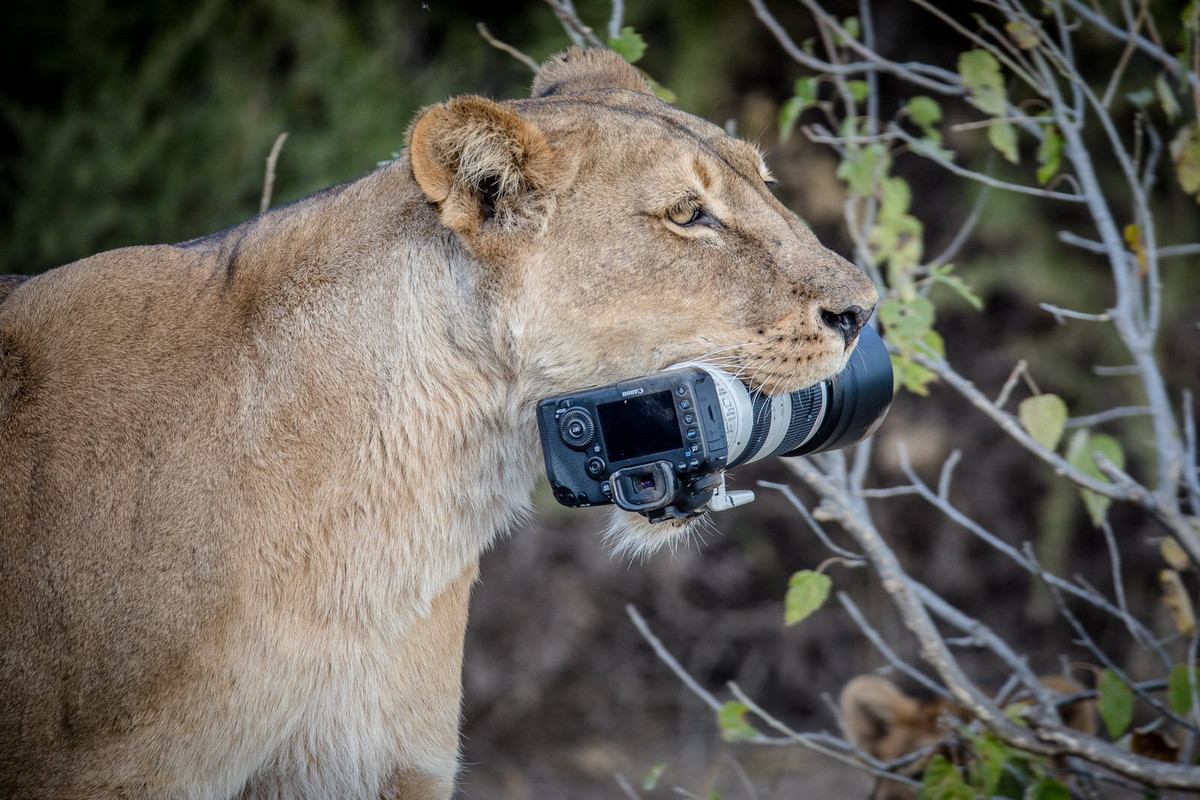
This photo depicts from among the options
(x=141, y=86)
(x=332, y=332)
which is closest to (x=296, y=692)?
(x=332, y=332)

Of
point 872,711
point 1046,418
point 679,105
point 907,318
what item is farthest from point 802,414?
point 679,105

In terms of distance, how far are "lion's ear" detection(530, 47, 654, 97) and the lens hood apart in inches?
33.9

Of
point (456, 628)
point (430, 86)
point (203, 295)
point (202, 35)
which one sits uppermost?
point (202, 35)

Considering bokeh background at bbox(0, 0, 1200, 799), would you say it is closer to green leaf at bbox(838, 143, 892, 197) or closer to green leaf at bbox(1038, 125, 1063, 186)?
green leaf at bbox(838, 143, 892, 197)

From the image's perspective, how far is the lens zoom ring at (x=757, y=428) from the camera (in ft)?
7.74

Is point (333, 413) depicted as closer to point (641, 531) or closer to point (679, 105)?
point (641, 531)

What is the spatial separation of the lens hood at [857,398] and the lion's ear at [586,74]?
861mm

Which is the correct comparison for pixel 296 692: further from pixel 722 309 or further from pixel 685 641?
pixel 685 641

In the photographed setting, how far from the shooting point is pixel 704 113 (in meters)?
5.30

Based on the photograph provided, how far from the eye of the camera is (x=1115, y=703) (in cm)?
269

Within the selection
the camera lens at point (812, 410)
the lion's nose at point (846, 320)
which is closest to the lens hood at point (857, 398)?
the camera lens at point (812, 410)

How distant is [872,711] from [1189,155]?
2035mm

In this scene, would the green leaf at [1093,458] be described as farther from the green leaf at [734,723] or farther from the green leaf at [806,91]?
the green leaf at [806,91]

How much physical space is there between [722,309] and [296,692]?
1121 millimetres
